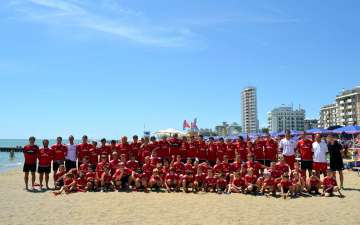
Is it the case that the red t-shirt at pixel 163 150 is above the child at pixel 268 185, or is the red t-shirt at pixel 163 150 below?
above

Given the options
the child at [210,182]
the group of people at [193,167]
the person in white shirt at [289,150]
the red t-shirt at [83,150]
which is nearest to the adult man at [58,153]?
the group of people at [193,167]

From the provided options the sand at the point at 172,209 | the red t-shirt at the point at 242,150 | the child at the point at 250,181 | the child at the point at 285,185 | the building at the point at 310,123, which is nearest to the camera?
the sand at the point at 172,209

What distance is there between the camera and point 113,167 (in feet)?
43.0

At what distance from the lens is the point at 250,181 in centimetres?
1215

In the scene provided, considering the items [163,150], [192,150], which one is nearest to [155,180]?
[163,150]

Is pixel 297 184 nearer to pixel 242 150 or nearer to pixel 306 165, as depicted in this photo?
pixel 306 165

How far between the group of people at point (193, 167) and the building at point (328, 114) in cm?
13026

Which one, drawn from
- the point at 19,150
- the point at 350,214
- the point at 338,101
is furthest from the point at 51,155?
the point at 338,101

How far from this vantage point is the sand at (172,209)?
841 centimetres

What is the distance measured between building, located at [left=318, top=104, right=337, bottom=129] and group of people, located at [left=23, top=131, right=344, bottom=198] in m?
130

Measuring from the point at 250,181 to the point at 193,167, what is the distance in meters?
1.90

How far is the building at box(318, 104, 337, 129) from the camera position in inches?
5610

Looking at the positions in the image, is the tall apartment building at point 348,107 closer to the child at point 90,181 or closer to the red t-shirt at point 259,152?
the red t-shirt at point 259,152

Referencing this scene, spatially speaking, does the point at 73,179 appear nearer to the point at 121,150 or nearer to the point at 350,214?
the point at 121,150
